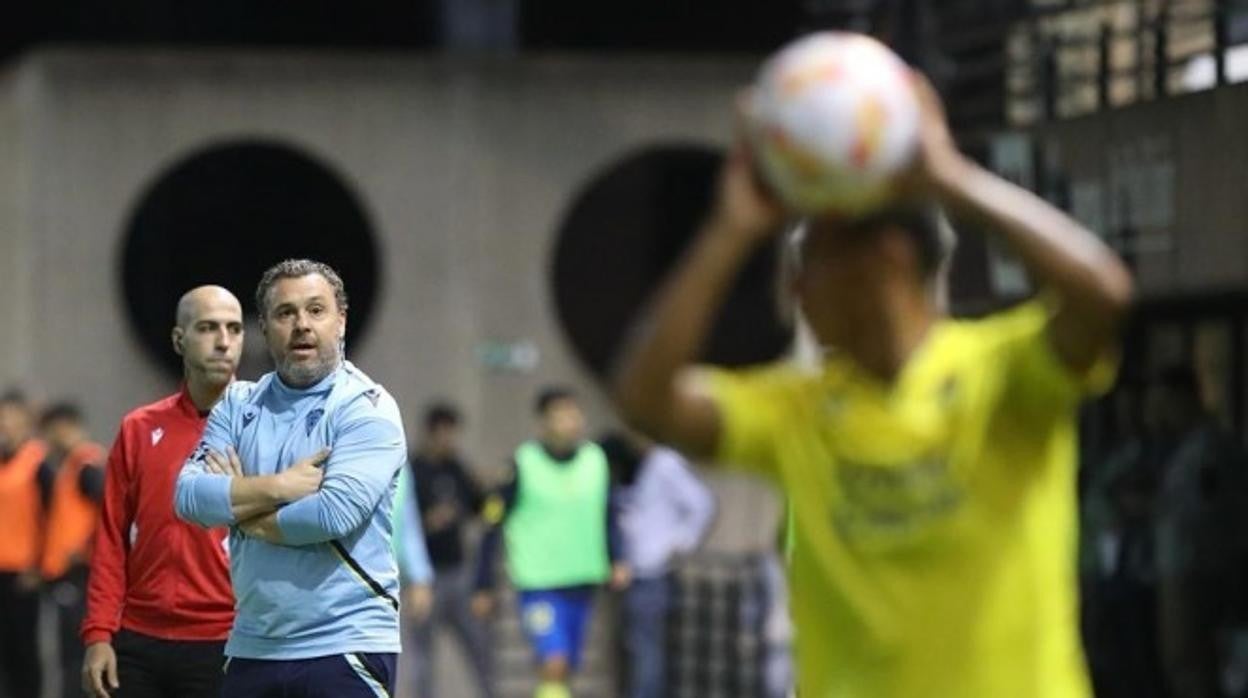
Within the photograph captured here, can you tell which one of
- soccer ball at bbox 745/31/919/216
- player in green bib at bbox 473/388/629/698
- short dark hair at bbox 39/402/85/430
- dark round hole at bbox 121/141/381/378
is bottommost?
player in green bib at bbox 473/388/629/698

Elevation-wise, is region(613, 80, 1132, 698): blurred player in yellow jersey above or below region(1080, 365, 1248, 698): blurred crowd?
above

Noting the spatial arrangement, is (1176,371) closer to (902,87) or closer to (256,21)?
(902,87)

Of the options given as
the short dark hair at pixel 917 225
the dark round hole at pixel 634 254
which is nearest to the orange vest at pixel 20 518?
the dark round hole at pixel 634 254

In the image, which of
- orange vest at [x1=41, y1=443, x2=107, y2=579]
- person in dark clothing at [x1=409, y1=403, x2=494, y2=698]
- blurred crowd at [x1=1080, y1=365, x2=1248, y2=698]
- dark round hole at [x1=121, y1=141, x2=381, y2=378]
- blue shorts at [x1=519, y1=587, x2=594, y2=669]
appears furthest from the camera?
dark round hole at [x1=121, y1=141, x2=381, y2=378]

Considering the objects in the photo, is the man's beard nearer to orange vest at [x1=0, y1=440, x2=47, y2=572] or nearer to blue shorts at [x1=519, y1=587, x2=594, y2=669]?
blue shorts at [x1=519, y1=587, x2=594, y2=669]

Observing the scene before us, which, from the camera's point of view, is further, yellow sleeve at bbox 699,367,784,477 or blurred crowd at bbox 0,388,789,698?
blurred crowd at bbox 0,388,789,698

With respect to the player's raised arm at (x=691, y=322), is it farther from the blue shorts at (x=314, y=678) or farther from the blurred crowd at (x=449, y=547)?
the blurred crowd at (x=449, y=547)

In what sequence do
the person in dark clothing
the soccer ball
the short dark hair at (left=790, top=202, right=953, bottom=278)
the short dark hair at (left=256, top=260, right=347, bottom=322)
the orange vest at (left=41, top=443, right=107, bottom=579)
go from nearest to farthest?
the soccer ball
the short dark hair at (left=790, top=202, right=953, bottom=278)
the short dark hair at (left=256, top=260, right=347, bottom=322)
the orange vest at (left=41, top=443, right=107, bottom=579)
the person in dark clothing

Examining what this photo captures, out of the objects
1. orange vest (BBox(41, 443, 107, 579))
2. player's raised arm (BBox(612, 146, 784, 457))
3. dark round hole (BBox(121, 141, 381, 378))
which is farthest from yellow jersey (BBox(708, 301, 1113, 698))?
dark round hole (BBox(121, 141, 381, 378))

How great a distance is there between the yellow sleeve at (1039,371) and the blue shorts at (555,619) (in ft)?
48.6

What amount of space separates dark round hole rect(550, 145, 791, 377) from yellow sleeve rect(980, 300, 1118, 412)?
69.2 feet


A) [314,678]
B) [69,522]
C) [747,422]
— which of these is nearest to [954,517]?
[747,422]

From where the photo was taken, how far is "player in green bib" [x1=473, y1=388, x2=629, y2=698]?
19547 millimetres

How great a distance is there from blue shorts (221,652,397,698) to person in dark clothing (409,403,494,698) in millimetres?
11534
